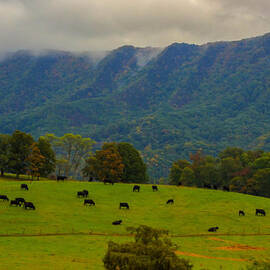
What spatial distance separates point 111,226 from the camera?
4769cm

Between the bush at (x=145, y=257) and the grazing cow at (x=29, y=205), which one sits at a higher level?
the bush at (x=145, y=257)

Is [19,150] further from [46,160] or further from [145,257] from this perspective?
[145,257]

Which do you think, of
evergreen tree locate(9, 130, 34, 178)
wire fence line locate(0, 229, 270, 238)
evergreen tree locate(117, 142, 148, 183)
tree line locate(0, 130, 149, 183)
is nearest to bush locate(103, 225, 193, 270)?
wire fence line locate(0, 229, 270, 238)

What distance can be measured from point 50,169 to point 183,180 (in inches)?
1697

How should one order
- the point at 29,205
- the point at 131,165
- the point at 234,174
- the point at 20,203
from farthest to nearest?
the point at 234,174 → the point at 131,165 → the point at 20,203 → the point at 29,205

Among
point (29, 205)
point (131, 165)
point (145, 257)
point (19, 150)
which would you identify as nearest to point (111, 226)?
point (29, 205)

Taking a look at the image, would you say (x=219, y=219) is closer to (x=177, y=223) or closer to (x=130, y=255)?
(x=177, y=223)

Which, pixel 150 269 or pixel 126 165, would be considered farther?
pixel 126 165

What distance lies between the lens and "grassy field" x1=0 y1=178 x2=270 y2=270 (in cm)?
3462

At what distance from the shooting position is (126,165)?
106188mm

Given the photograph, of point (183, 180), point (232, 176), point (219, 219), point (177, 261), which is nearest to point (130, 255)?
point (177, 261)

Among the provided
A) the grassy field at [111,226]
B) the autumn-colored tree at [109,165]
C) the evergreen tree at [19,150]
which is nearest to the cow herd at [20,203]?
the grassy field at [111,226]

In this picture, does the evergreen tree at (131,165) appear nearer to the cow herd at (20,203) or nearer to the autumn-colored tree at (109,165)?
the autumn-colored tree at (109,165)

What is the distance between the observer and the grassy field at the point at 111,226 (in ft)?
114
